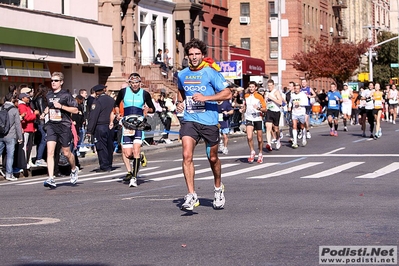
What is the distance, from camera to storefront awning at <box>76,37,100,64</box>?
39.6 m

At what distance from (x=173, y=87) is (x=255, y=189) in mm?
30492

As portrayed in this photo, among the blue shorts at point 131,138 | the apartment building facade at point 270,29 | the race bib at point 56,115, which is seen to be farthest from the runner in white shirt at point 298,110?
the apartment building facade at point 270,29

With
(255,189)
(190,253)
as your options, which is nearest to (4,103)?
(255,189)

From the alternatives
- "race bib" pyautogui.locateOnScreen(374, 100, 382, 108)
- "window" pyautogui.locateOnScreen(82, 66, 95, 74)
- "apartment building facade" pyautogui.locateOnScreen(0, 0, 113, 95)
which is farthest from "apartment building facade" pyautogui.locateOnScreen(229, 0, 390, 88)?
"race bib" pyautogui.locateOnScreen(374, 100, 382, 108)

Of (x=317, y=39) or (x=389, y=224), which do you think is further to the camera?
(x=317, y=39)

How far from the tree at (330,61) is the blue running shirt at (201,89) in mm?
60088

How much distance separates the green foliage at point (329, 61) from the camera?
71.8 m

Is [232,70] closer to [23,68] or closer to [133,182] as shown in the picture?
[23,68]

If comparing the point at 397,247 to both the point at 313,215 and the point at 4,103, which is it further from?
the point at 4,103

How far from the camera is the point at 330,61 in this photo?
241ft

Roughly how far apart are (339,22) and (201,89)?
81425 millimetres

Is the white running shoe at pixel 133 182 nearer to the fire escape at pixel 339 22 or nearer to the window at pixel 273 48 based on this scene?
the window at pixel 273 48

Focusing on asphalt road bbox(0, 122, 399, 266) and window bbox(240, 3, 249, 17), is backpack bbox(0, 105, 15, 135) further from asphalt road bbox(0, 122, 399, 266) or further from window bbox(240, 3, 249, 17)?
window bbox(240, 3, 249, 17)

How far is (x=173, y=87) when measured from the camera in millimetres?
45344
